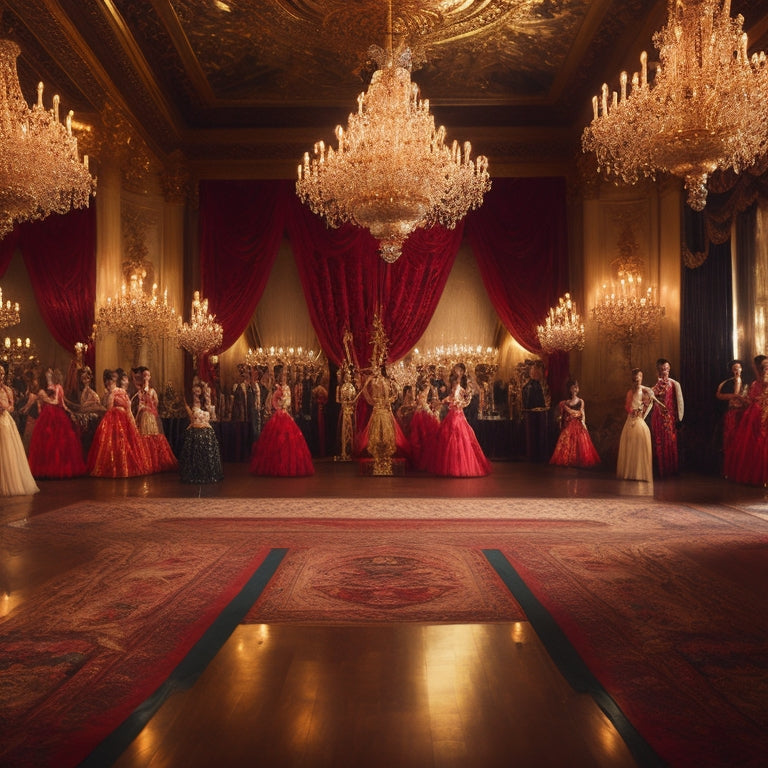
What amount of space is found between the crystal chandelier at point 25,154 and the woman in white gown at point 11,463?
2.37 metres

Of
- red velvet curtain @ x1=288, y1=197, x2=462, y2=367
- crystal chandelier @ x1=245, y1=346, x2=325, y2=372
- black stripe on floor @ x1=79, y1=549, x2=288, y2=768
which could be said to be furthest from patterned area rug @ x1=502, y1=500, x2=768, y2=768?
crystal chandelier @ x1=245, y1=346, x2=325, y2=372

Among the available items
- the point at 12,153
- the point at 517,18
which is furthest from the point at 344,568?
the point at 517,18

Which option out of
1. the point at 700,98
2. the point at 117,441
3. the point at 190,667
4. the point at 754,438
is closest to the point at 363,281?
the point at 117,441

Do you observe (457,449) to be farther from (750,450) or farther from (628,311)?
(750,450)

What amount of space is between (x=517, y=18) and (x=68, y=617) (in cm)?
881

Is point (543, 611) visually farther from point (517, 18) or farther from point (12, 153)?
point (517, 18)

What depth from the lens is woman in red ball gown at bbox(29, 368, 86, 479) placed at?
10180 millimetres

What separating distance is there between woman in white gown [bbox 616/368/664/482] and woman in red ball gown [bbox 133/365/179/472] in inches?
255

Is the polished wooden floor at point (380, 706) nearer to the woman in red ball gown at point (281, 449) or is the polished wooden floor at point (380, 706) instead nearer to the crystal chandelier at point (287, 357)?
the woman in red ball gown at point (281, 449)

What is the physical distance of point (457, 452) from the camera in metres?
10.6

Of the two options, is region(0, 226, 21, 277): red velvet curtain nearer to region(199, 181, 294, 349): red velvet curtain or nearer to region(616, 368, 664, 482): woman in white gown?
region(199, 181, 294, 349): red velvet curtain

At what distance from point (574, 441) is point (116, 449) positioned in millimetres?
6594

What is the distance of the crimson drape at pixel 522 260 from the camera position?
12.9 metres

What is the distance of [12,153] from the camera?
22.9 feet
